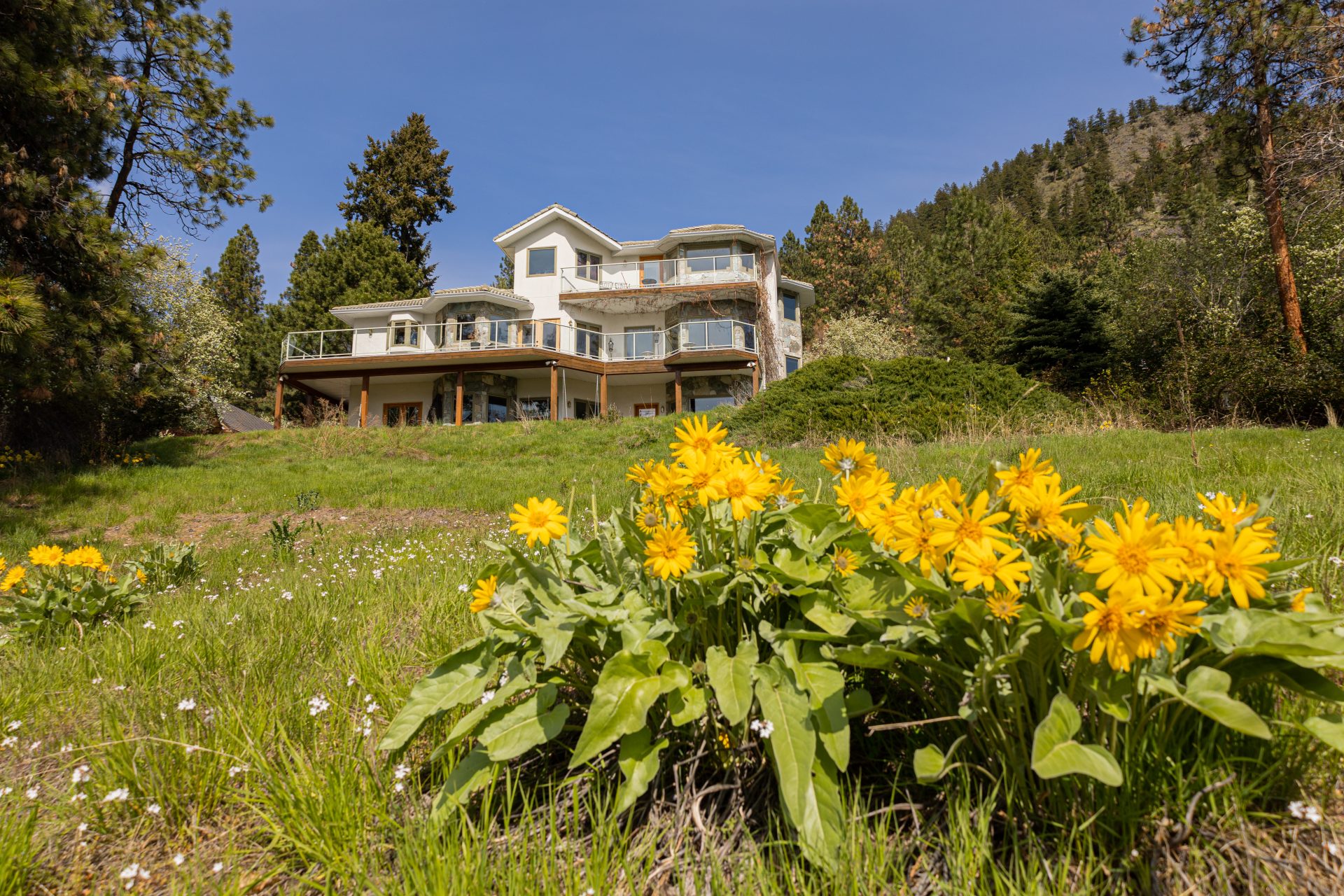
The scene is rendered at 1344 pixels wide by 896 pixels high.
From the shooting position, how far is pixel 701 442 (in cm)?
157

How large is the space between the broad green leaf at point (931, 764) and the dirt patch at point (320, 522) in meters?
5.67

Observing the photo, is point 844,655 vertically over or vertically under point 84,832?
over

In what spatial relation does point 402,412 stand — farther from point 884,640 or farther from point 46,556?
point 884,640

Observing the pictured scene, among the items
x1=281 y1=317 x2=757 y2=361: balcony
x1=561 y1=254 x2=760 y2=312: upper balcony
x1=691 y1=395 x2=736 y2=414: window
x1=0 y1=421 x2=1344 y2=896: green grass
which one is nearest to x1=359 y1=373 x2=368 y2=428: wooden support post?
x1=281 y1=317 x2=757 y2=361: balcony

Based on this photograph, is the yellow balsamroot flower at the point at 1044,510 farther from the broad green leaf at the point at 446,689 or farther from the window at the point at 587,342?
the window at the point at 587,342

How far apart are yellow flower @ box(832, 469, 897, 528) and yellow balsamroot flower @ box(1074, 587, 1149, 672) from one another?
445mm

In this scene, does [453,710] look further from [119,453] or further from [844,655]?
[119,453]

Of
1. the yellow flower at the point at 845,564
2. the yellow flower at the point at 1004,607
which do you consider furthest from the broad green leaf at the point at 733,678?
the yellow flower at the point at 1004,607

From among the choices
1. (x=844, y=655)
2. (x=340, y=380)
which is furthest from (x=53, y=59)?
(x=340, y=380)

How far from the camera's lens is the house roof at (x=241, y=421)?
87.8 feet

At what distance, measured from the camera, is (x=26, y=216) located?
9.70 metres

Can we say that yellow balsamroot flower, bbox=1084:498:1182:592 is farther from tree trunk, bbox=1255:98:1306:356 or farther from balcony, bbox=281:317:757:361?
balcony, bbox=281:317:757:361

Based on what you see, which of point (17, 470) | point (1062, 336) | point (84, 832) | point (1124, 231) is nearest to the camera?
point (84, 832)

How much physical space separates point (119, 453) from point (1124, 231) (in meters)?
49.8
